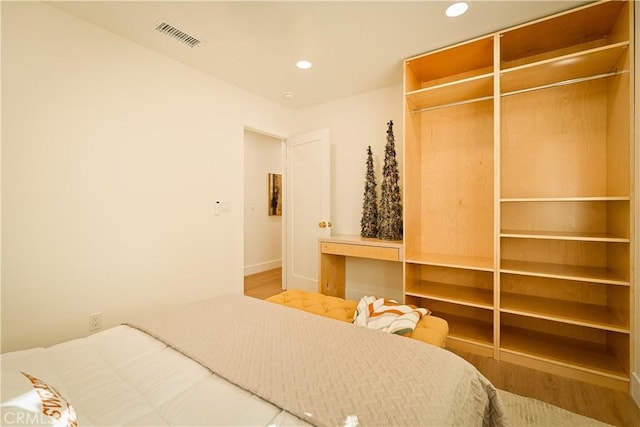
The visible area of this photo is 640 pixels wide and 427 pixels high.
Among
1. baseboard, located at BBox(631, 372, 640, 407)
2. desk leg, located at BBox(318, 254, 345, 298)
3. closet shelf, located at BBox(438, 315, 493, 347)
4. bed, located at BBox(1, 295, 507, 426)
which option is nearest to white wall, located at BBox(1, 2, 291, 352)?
bed, located at BBox(1, 295, 507, 426)

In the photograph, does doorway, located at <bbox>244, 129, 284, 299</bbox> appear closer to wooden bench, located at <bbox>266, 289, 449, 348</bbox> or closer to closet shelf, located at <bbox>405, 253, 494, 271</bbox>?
wooden bench, located at <bbox>266, 289, 449, 348</bbox>

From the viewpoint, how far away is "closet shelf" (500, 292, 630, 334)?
1.75 metres

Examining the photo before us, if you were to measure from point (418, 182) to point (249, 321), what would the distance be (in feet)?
6.80

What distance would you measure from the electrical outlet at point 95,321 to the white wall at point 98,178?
0.04m

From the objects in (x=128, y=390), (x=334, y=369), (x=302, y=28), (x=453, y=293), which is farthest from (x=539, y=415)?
(x=302, y=28)

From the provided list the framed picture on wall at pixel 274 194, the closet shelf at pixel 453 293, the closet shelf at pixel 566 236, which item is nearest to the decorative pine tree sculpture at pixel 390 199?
the closet shelf at pixel 453 293

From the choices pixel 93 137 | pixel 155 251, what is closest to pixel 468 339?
pixel 155 251


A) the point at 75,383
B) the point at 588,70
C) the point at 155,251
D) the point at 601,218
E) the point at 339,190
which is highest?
the point at 588,70

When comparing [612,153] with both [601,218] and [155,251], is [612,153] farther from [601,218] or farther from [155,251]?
[155,251]

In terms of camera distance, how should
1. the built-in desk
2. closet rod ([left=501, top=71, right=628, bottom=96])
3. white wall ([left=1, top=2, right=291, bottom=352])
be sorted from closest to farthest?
white wall ([left=1, top=2, right=291, bottom=352]) → closet rod ([left=501, top=71, right=628, bottom=96]) → the built-in desk

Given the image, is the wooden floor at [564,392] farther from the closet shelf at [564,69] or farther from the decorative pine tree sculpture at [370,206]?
the closet shelf at [564,69]

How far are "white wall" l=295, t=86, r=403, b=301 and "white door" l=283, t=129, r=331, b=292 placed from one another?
0.25 m

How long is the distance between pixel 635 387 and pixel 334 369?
1.96m

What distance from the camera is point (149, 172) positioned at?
7.48 ft
